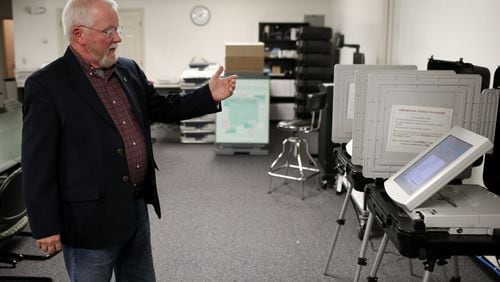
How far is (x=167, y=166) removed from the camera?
219 inches

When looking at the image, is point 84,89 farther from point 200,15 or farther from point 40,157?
point 200,15

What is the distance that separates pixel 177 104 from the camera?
2.04m

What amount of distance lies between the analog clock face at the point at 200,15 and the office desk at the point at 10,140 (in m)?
5.12

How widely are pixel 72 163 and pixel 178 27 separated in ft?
23.8

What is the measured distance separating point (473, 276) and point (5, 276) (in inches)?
111

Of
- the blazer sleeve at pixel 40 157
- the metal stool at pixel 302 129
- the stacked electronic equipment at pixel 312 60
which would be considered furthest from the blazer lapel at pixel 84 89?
the stacked electronic equipment at pixel 312 60

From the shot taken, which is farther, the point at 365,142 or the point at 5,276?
the point at 5,276

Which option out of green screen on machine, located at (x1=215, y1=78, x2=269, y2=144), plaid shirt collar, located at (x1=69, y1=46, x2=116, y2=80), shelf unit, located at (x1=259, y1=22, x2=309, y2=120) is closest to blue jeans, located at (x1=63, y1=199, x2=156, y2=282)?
plaid shirt collar, located at (x1=69, y1=46, x2=116, y2=80)

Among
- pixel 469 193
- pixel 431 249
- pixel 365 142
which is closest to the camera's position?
pixel 431 249

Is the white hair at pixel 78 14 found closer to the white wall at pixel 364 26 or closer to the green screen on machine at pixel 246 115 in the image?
the white wall at pixel 364 26

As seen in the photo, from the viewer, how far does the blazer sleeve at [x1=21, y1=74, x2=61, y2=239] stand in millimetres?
1553

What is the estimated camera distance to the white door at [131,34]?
8500 millimetres

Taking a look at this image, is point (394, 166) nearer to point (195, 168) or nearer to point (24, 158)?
point (24, 158)

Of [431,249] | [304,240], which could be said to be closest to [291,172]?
[304,240]
